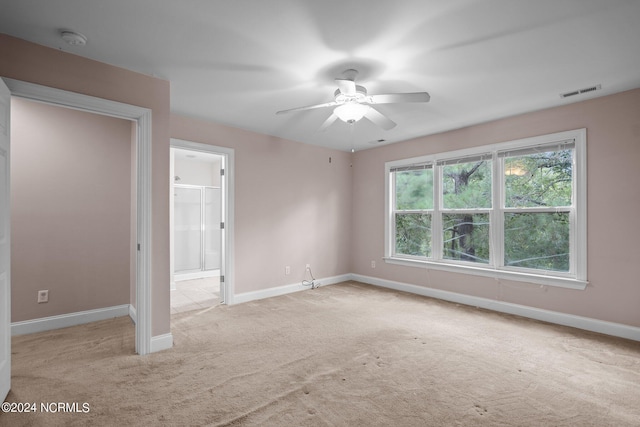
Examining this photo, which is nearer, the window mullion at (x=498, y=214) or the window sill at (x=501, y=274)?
the window sill at (x=501, y=274)

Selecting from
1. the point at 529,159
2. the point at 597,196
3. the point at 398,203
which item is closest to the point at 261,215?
the point at 398,203

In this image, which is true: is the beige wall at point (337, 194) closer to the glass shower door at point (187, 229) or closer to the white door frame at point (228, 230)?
the white door frame at point (228, 230)

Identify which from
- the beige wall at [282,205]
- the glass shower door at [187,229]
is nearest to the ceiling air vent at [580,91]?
the beige wall at [282,205]

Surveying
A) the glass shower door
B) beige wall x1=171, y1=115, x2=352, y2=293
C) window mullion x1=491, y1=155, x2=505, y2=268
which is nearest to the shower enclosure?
the glass shower door

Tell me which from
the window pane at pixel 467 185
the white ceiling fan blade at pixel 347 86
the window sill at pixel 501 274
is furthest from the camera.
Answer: the window pane at pixel 467 185

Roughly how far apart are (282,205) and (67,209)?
2.69 m

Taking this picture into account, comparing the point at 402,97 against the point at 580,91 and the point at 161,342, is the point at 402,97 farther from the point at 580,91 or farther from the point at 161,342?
the point at 161,342

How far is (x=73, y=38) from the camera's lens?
85.9 inches

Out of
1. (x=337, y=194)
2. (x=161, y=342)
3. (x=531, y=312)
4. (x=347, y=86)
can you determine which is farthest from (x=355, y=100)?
(x=531, y=312)

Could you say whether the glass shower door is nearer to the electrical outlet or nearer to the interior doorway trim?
the electrical outlet

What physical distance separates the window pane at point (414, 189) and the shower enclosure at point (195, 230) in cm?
353

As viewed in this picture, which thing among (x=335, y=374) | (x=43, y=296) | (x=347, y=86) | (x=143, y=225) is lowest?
(x=335, y=374)

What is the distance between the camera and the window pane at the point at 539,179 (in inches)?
142

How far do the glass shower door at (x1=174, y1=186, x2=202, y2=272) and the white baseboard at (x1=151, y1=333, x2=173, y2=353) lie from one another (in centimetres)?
357
